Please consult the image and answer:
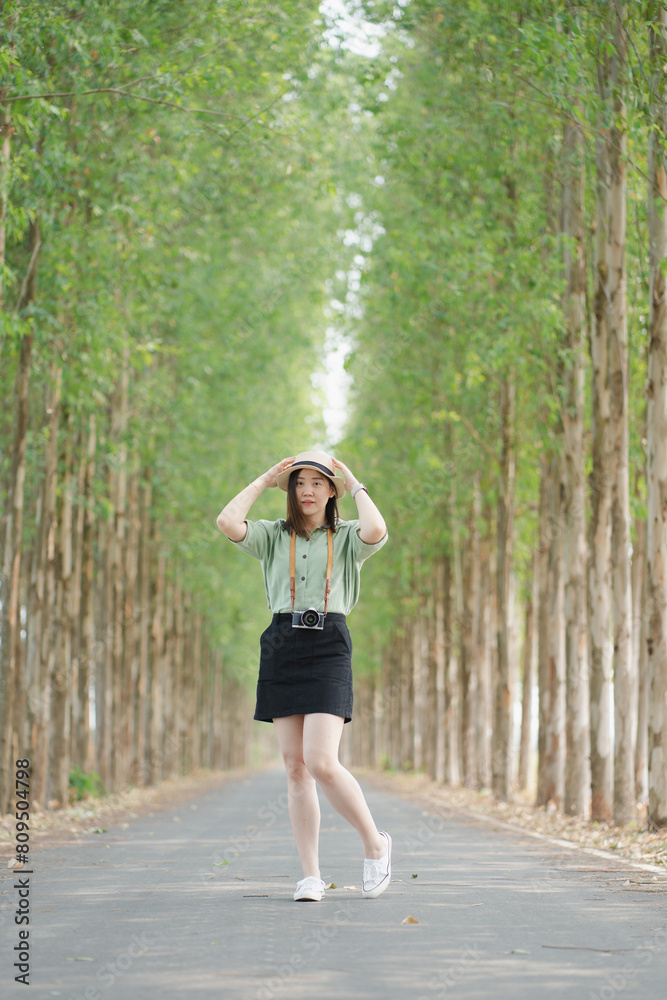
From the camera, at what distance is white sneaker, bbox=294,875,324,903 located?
5.96 m

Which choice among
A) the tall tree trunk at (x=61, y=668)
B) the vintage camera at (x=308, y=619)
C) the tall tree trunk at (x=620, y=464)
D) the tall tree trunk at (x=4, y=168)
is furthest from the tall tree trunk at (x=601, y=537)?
the vintage camera at (x=308, y=619)

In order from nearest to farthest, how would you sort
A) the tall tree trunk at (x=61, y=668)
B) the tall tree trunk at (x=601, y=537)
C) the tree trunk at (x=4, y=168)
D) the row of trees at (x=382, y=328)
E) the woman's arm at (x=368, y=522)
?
the woman's arm at (x=368, y=522) < the tree trunk at (x=4, y=168) < the row of trees at (x=382, y=328) < the tall tree trunk at (x=601, y=537) < the tall tree trunk at (x=61, y=668)

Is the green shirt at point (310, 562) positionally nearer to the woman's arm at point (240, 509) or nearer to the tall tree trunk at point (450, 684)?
the woman's arm at point (240, 509)

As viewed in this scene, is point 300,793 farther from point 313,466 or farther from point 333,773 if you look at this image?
point 313,466

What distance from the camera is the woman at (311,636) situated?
5961 millimetres

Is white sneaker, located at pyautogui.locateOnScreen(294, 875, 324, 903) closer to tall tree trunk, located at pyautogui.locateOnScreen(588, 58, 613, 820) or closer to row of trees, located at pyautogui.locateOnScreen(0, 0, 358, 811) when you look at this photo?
row of trees, located at pyautogui.locateOnScreen(0, 0, 358, 811)

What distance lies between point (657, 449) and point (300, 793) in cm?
596

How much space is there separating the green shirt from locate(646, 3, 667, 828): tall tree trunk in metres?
5.07

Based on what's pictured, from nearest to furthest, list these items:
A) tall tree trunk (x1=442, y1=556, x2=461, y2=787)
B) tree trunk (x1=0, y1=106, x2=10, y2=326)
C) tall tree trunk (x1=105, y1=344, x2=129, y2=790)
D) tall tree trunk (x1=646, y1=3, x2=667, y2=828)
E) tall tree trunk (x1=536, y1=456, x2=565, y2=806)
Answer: tree trunk (x1=0, y1=106, x2=10, y2=326) < tall tree trunk (x1=646, y1=3, x2=667, y2=828) < tall tree trunk (x1=536, y1=456, x2=565, y2=806) < tall tree trunk (x1=105, y1=344, x2=129, y2=790) < tall tree trunk (x1=442, y1=556, x2=461, y2=787)

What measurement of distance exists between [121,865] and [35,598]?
7.19 metres

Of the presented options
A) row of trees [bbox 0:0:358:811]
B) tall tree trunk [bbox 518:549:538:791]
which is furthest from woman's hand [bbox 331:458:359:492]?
tall tree trunk [bbox 518:549:538:791]

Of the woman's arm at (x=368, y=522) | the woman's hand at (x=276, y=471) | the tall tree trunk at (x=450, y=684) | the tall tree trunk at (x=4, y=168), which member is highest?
the tall tree trunk at (x=4, y=168)

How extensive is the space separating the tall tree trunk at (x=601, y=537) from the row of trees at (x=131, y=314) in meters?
3.18

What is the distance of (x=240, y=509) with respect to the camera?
20.4ft
